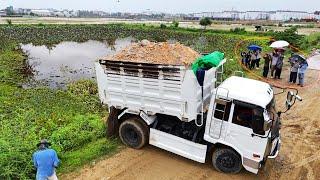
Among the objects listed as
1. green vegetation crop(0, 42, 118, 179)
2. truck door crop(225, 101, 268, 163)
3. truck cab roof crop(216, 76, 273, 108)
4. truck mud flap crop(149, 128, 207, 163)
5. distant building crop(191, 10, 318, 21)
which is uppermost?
distant building crop(191, 10, 318, 21)

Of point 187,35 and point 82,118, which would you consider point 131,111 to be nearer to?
point 82,118

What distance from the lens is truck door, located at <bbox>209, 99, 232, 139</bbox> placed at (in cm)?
→ 863

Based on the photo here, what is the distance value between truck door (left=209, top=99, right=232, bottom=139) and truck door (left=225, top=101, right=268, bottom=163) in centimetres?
15

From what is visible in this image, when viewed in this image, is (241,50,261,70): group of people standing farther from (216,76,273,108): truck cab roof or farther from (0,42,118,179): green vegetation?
(216,76,273,108): truck cab roof

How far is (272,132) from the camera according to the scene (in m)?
8.55

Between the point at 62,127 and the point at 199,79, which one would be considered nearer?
the point at 199,79

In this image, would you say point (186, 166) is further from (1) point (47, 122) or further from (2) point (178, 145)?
(1) point (47, 122)

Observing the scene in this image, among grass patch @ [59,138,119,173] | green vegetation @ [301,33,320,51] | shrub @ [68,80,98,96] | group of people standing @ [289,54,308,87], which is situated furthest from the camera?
green vegetation @ [301,33,320,51]

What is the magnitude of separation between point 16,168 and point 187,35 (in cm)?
4112

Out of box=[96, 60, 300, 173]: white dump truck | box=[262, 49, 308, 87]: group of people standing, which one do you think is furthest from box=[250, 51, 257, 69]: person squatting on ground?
box=[96, 60, 300, 173]: white dump truck

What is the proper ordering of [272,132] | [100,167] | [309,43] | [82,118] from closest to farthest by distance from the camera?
[272,132] < [100,167] < [82,118] < [309,43]

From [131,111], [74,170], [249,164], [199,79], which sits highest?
[199,79]

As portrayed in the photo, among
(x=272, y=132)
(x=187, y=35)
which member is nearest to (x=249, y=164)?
(x=272, y=132)

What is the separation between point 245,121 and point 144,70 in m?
2.99
